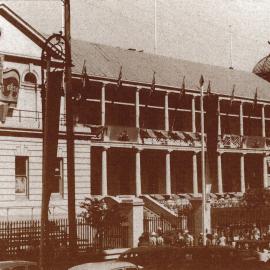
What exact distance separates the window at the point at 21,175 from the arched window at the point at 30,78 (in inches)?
190

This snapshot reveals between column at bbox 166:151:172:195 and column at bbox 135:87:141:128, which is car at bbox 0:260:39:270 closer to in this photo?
column at bbox 135:87:141:128

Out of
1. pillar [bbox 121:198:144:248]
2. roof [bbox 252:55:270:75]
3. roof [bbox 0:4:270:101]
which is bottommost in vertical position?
pillar [bbox 121:198:144:248]

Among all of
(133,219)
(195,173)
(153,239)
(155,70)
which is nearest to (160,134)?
(195,173)

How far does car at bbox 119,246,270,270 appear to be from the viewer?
57.2 ft

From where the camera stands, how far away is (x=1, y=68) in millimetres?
32656

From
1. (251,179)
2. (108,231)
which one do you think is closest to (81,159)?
(108,231)

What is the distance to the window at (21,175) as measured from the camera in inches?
1244

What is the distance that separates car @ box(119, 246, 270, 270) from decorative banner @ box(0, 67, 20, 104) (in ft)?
52.9

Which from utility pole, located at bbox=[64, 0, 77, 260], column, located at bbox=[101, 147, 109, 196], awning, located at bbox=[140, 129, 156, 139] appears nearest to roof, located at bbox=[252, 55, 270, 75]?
awning, located at bbox=[140, 129, 156, 139]

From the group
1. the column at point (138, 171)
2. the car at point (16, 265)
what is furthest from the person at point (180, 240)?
the column at point (138, 171)

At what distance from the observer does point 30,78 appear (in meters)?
34.9

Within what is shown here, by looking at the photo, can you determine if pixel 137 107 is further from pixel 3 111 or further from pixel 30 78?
pixel 3 111

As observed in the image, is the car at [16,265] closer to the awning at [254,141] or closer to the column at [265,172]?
the awning at [254,141]

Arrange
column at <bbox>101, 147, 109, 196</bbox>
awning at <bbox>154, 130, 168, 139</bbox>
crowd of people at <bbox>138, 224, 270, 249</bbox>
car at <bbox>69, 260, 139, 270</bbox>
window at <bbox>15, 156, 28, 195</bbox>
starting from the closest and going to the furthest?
car at <bbox>69, 260, 139, 270</bbox> → crowd of people at <bbox>138, 224, 270, 249</bbox> → window at <bbox>15, 156, 28, 195</bbox> → column at <bbox>101, 147, 109, 196</bbox> → awning at <bbox>154, 130, 168, 139</bbox>
